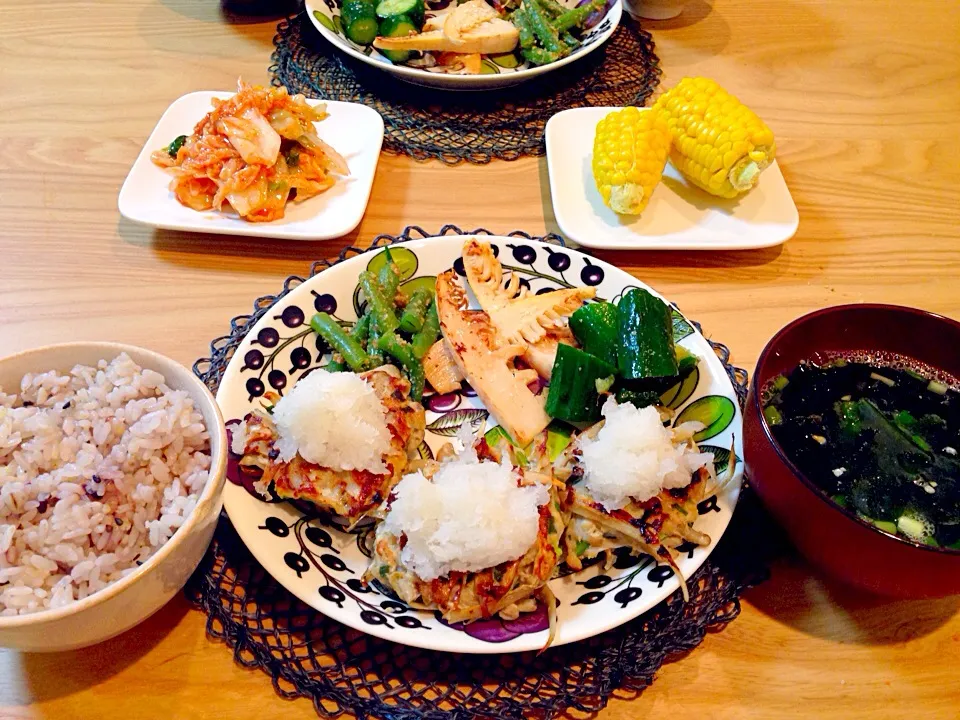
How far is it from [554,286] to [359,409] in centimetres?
64

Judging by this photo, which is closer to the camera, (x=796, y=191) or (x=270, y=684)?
(x=270, y=684)

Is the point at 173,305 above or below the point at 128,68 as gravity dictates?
below

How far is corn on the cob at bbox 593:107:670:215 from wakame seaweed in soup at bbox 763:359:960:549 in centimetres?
79

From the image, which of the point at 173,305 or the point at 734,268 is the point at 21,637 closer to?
the point at 173,305

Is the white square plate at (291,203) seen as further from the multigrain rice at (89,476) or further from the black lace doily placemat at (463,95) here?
the multigrain rice at (89,476)

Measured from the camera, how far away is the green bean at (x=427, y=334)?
1575 millimetres

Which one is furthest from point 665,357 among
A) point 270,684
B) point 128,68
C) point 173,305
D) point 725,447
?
point 128,68

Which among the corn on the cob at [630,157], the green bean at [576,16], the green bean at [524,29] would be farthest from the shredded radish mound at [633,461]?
the green bean at [576,16]

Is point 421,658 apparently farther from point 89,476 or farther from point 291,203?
point 291,203

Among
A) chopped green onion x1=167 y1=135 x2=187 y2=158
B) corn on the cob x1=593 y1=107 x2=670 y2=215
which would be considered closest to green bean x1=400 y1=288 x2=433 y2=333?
corn on the cob x1=593 y1=107 x2=670 y2=215

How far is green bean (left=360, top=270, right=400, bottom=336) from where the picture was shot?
1525 mm

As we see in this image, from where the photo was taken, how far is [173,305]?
176cm

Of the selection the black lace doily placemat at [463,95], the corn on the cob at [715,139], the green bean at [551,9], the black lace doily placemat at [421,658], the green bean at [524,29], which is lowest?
the black lace doily placemat at [421,658]

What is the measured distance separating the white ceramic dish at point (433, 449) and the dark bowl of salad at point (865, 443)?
0.49ft
